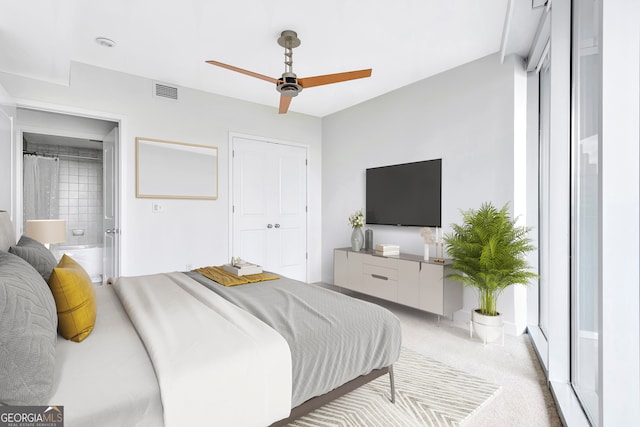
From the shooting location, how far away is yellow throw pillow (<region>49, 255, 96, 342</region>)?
1343mm

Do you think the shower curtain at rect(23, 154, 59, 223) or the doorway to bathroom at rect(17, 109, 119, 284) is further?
the shower curtain at rect(23, 154, 59, 223)

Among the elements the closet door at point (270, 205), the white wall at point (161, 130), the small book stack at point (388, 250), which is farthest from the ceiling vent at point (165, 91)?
the small book stack at point (388, 250)

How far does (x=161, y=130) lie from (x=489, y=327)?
3.95 metres

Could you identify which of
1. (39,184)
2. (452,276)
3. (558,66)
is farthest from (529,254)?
(39,184)

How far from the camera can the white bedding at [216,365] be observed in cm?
108

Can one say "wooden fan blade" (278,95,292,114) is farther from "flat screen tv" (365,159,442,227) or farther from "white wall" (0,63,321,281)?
"flat screen tv" (365,159,442,227)

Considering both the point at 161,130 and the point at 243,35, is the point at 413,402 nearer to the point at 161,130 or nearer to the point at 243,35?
the point at 243,35

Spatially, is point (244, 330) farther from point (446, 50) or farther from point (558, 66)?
point (446, 50)

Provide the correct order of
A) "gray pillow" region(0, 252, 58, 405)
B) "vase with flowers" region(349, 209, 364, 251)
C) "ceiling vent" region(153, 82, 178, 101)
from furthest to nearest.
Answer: "vase with flowers" region(349, 209, 364, 251) < "ceiling vent" region(153, 82, 178, 101) < "gray pillow" region(0, 252, 58, 405)

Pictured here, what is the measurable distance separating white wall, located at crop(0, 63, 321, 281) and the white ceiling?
15 centimetres

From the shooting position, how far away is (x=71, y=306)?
1367mm

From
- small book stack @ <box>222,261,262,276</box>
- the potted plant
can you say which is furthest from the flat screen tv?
small book stack @ <box>222,261,262,276</box>

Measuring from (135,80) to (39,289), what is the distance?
3.14 meters

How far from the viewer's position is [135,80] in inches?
141
